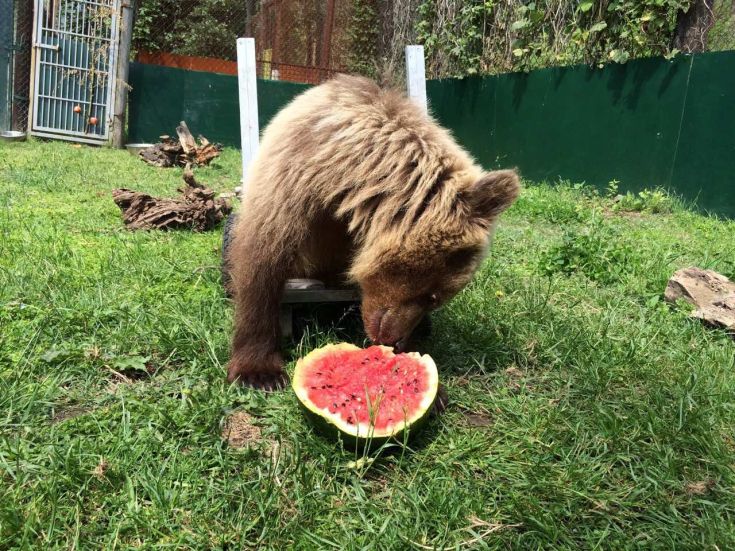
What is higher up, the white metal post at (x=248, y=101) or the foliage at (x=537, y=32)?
the foliage at (x=537, y=32)

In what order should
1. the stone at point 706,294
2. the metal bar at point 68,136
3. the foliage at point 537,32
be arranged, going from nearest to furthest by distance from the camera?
the stone at point 706,294 → the foliage at point 537,32 → the metal bar at point 68,136

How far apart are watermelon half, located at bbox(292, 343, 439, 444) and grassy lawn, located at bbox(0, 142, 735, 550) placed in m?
0.14

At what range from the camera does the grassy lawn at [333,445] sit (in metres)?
2.02

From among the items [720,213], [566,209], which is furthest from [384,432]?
[720,213]

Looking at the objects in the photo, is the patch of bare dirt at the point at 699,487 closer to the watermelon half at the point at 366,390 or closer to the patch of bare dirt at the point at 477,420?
the patch of bare dirt at the point at 477,420

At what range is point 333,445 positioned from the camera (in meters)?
2.40

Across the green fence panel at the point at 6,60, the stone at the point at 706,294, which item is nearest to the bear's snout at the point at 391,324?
the stone at the point at 706,294

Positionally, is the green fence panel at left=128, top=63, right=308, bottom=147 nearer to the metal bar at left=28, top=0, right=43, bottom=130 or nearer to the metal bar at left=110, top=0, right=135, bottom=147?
the metal bar at left=110, top=0, right=135, bottom=147

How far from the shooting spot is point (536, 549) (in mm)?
1989

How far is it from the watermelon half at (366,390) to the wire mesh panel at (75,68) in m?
12.3

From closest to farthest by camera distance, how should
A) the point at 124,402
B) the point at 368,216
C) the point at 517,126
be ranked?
the point at 124,402 → the point at 368,216 → the point at 517,126

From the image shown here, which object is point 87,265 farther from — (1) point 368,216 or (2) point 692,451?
(2) point 692,451

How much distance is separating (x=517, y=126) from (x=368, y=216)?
8.06 meters

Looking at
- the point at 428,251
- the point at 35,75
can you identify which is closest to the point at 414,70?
the point at 428,251
